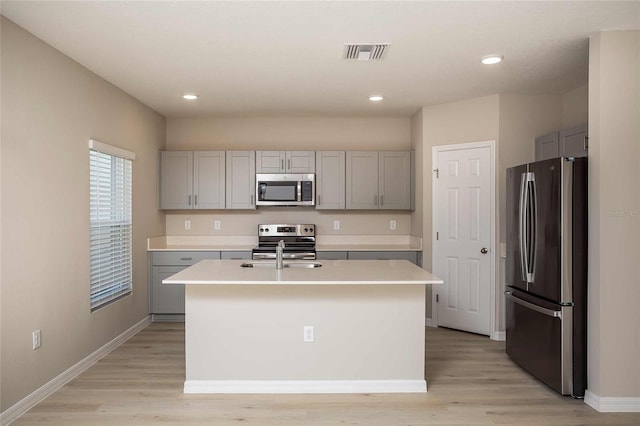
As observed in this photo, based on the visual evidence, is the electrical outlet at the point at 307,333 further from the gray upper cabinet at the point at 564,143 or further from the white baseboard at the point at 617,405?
the gray upper cabinet at the point at 564,143

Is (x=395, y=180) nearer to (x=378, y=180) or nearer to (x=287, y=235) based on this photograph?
(x=378, y=180)

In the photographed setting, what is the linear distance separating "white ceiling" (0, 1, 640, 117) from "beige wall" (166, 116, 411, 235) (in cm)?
108

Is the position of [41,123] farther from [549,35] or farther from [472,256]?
[472,256]

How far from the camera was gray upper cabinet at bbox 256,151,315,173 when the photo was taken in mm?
5523

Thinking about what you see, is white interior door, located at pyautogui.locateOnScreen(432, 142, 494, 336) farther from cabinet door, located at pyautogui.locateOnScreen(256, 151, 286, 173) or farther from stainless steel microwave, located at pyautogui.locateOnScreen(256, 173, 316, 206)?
cabinet door, located at pyautogui.locateOnScreen(256, 151, 286, 173)

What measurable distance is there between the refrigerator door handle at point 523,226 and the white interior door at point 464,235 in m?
1.06

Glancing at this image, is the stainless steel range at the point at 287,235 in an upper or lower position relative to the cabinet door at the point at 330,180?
lower

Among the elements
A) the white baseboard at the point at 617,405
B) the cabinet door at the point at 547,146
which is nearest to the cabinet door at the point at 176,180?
the cabinet door at the point at 547,146

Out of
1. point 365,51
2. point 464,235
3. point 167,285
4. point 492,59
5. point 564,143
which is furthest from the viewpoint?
point 167,285

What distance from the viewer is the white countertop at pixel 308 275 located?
295 centimetres

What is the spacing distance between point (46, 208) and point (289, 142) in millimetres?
3164

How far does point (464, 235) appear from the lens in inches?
191

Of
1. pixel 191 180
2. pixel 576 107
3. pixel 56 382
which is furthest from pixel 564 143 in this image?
pixel 56 382

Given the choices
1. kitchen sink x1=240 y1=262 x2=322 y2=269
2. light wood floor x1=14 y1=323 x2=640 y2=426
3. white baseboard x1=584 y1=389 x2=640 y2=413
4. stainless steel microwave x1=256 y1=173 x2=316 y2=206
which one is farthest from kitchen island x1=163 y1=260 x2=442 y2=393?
stainless steel microwave x1=256 y1=173 x2=316 y2=206
